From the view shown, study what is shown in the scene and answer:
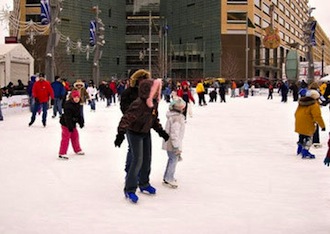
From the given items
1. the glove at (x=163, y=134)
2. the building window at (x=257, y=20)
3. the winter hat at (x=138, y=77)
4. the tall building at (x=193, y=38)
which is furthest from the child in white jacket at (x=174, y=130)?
the building window at (x=257, y=20)

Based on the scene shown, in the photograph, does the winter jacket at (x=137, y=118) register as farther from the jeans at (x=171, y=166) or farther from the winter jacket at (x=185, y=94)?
the winter jacket at (x=185, y=94)

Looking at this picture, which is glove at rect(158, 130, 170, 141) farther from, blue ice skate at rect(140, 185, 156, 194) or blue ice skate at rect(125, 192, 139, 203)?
blue ice skate at rect(125, 192, 139, 203)

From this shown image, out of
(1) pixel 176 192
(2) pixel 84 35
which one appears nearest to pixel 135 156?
(1) pixel 176 192

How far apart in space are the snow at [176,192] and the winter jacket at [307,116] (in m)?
0.54

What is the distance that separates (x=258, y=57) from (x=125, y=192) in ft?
255

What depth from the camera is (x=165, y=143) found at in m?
6.27

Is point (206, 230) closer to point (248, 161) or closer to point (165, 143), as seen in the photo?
point (165, 143)

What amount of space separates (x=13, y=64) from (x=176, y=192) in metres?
22.8

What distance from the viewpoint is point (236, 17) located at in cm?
7944

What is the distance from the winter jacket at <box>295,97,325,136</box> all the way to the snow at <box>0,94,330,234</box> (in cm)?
54

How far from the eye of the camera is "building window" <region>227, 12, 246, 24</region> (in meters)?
79.0

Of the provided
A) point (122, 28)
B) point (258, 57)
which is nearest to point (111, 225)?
point (258, 57)

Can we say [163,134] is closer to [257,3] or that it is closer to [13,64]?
[13,64]

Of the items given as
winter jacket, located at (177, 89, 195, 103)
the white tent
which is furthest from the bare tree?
winter jacket, located at (177, 89, 195, 103)
